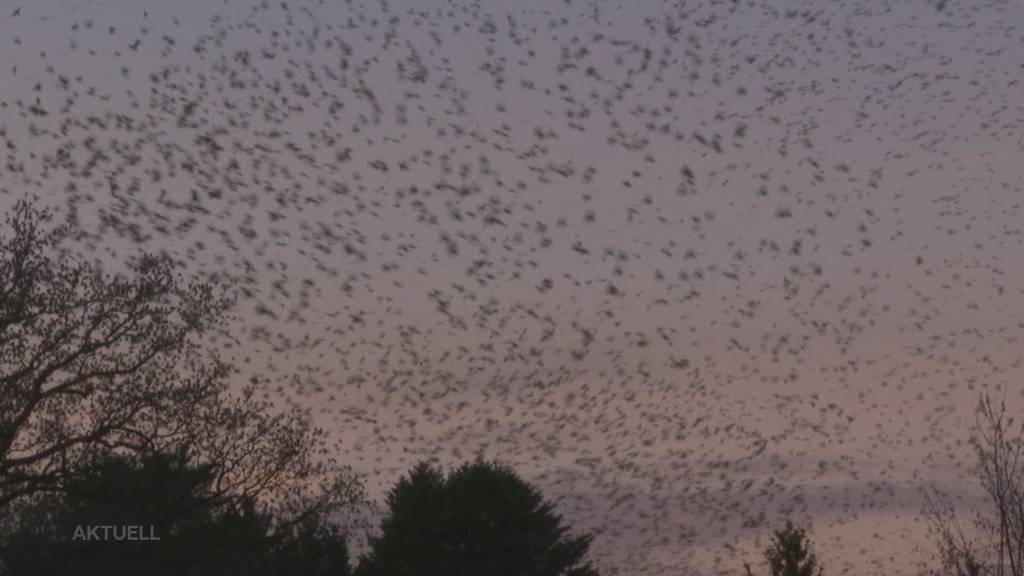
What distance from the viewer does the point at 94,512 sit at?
1671 inches

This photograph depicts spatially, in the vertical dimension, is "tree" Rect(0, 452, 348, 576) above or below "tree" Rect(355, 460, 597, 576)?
below

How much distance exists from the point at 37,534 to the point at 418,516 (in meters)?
32.3

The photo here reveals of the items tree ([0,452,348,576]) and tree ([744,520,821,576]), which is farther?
tree ([744,520,821,576])

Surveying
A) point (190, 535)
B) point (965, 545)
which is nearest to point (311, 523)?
point (190, 535)

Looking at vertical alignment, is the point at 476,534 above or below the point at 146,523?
above

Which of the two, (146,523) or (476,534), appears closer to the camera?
(146,523)

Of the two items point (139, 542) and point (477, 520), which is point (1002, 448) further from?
point (477, 520)

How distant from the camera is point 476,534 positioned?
2820 inches

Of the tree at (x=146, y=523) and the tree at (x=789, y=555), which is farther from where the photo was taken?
the tree at (x=789, y=555)

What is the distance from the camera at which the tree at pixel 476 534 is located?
2803 inches

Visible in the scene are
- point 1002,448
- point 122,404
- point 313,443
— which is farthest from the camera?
point 313,443

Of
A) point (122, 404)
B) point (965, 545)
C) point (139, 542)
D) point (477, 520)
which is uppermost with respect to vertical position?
point (477, 520)

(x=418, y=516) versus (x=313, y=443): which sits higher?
(x=418, y=516)

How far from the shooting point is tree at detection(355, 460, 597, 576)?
2803 inches
